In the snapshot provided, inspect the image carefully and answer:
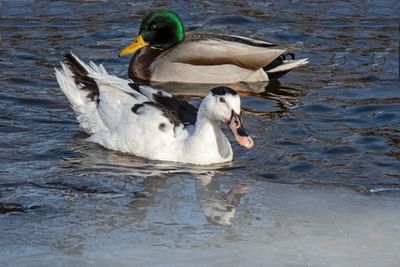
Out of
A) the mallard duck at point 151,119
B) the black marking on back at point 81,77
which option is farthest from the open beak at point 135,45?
the mallard duck at point 151,119

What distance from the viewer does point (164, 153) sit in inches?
353

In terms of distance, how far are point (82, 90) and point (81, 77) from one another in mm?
149

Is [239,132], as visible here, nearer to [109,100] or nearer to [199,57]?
[109,100]

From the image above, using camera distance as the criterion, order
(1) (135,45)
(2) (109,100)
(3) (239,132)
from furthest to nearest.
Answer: (1) (135,45) < (2) (109,100) < (3) (239,132)

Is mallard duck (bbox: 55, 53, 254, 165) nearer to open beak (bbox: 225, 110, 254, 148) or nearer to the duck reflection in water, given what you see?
open beak (bbox: 225, 110, 254, 148)

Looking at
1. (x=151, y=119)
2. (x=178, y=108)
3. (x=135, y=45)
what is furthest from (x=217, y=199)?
(x=135, y=45)

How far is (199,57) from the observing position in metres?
12.5

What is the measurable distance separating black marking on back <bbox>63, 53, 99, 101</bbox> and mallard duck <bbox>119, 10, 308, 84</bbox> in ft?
7.85

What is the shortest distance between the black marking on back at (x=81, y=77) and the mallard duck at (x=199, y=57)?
7.85ft

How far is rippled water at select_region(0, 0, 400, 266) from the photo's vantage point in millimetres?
6676

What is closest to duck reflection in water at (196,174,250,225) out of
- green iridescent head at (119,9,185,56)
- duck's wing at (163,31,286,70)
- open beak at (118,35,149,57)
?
duck's wing at (163,31,286,70)

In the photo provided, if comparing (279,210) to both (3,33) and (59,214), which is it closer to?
(59,214)

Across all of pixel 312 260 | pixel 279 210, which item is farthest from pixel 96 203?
pixel 312 260

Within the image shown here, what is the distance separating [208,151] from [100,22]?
574cm
